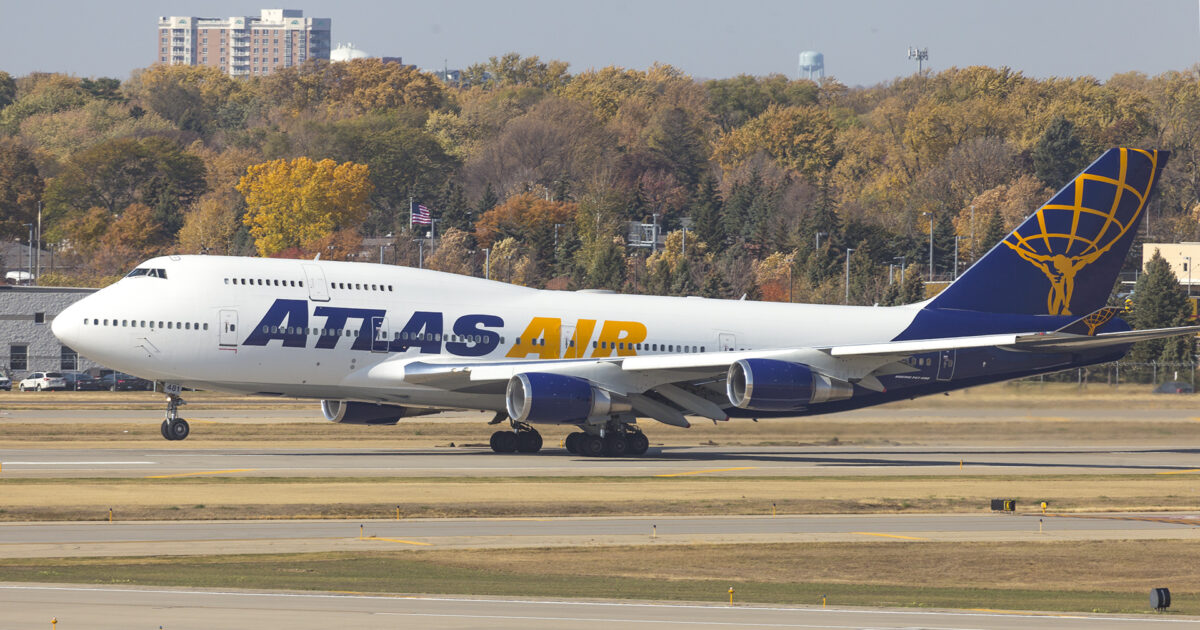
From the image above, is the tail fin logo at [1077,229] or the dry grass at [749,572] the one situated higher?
the tail fin logo at [1077,229]

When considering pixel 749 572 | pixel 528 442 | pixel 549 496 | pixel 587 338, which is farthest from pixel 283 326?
pixel 749 572

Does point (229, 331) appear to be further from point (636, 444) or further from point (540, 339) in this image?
point (636, 444)

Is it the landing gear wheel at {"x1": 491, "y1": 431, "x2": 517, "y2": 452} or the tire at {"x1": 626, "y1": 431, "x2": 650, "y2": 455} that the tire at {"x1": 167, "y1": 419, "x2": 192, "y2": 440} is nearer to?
the landing gear wheel at {"x1": 491, "y1": 431, "x2": 517, "y2": 452}

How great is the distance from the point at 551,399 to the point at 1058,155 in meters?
159

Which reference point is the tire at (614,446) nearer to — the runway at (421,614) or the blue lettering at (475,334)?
the blue lettering at (475,334)

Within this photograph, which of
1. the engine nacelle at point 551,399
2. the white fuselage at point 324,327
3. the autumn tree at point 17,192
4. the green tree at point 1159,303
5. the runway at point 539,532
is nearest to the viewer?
the runway at point 539,532

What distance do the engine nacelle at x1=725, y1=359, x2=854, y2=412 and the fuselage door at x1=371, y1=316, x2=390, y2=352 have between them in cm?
916

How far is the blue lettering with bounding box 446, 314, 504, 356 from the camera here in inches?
1735

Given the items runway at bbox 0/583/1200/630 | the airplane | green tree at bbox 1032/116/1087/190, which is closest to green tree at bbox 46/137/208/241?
green tree at bbox 1032/116/1087/190

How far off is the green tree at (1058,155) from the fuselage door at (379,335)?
509ft

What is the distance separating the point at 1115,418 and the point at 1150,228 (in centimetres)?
13580

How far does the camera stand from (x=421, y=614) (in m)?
19.1

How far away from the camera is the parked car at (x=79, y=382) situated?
300ft

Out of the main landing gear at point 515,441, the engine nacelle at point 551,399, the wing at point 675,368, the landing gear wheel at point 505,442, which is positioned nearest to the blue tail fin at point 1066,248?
the wing at point 675,368
